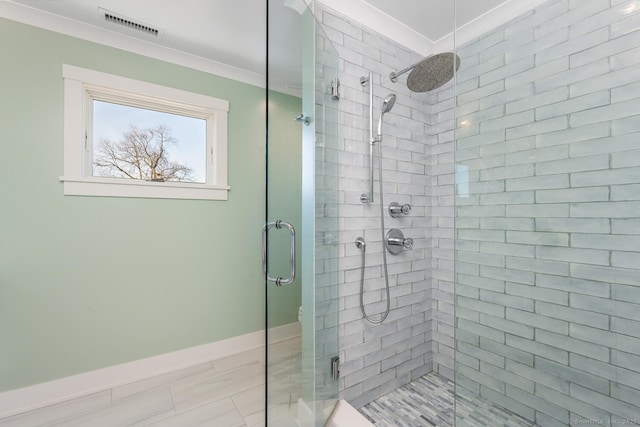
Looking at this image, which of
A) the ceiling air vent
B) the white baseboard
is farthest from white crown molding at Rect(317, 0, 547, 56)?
the white baseboard

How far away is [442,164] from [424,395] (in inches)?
63.0

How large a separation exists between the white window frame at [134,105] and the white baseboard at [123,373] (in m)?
1.25

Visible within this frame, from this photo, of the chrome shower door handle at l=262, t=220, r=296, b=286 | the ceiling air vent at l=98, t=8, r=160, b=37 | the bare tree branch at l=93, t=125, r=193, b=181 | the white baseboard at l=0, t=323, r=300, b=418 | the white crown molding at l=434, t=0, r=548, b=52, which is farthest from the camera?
the bare tree branch at l=93, t=125, r=193, b=181

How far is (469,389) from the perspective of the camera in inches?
49.4

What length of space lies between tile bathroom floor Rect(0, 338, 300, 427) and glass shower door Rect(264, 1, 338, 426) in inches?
1.6

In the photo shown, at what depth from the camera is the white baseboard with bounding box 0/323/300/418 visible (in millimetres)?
1500

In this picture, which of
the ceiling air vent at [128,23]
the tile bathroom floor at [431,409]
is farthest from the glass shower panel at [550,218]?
the ceiling air vent at [128,23]

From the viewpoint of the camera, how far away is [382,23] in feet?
5.61

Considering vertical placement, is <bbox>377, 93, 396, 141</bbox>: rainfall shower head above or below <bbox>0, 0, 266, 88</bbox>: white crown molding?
below

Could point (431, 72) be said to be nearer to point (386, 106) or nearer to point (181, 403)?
point (386, 106)

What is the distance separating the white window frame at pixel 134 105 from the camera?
1720mm

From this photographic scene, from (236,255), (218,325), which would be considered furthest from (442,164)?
(218,325)

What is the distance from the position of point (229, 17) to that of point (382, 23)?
1059 millimetres

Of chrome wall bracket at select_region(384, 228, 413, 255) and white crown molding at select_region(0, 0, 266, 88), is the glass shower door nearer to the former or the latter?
chrome wall bracket at select_region(384, 228, 413, 255)
